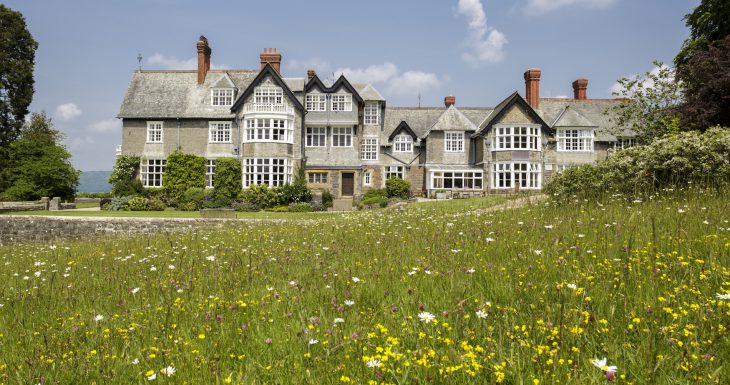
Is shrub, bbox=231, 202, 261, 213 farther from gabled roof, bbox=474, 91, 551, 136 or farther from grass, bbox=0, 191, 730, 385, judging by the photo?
grass, bbox=0, 191, 730, 385

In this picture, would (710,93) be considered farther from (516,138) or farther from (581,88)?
(581,88)

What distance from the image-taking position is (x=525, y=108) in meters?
38.4

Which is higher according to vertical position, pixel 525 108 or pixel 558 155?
pixel 525 108

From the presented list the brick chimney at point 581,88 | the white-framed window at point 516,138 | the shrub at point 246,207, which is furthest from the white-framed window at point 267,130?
the brick chimney at point 581,88

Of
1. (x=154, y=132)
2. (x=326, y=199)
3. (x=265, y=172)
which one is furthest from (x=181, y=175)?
(x=326, y=199)

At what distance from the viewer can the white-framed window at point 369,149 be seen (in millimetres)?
40000

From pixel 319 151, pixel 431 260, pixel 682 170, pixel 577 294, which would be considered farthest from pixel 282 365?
pixel 319 151

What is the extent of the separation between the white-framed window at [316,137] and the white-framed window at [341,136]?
794mm

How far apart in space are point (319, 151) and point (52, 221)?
801 inches

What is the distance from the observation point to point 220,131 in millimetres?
36906

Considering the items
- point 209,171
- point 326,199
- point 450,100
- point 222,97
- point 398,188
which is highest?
point 450,100

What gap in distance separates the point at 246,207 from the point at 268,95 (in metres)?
10.2

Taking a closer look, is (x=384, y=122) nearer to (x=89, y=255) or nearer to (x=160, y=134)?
(x=160, y=134)

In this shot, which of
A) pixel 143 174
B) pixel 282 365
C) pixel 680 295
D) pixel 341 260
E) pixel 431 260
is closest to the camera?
pixel 282 365
